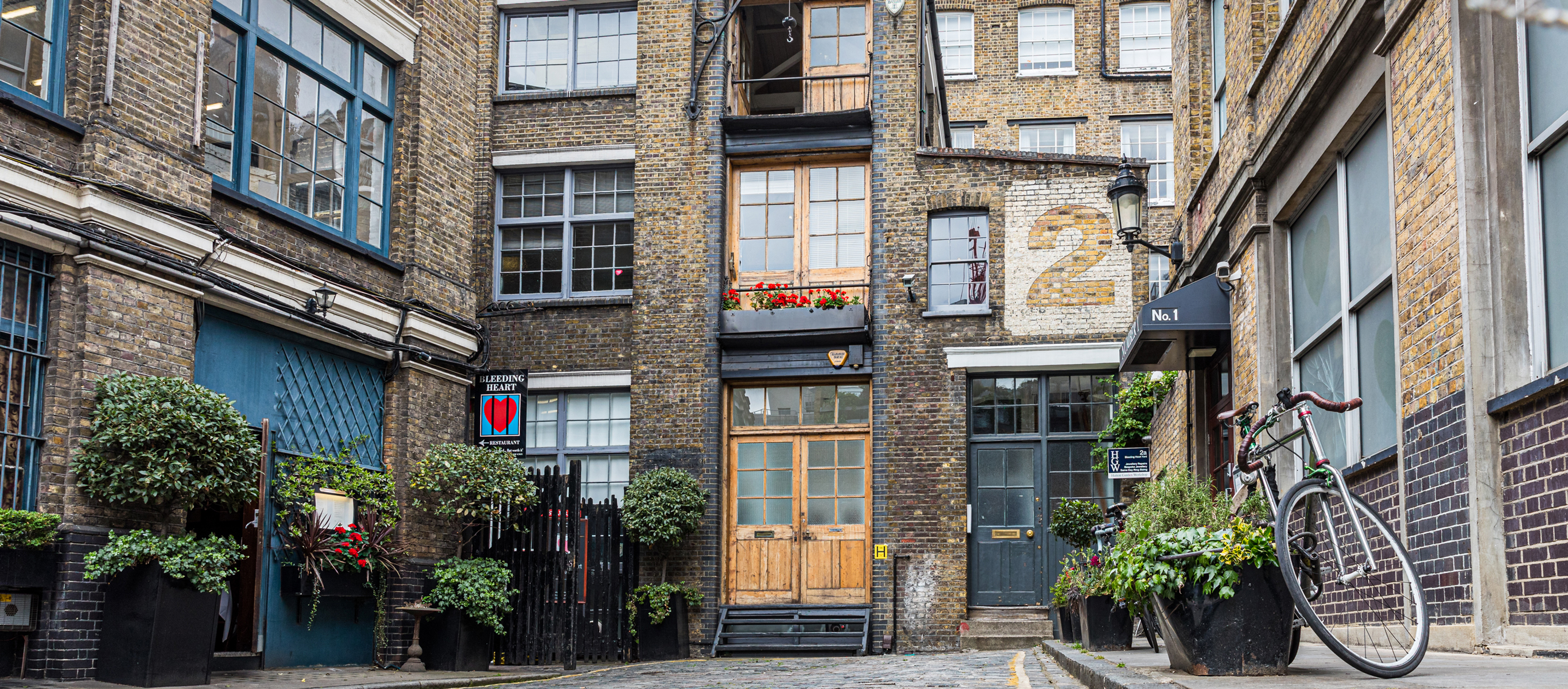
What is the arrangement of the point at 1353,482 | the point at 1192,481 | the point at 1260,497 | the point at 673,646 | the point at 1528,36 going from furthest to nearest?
the point at 673,646
the point at 1192,481
the point at 1353,482
the point at 1260,497
the point at 1528,36

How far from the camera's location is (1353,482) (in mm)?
8094

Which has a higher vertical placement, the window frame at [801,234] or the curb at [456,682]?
the window frame at [801,234]

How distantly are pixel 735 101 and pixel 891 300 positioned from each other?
154 inches

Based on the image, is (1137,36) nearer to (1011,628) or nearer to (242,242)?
(1011,628)

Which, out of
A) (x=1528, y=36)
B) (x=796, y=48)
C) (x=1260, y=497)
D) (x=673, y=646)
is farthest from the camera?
(x=796, y=48)

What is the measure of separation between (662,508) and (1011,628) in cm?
483

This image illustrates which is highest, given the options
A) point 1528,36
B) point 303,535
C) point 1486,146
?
point 1528,36

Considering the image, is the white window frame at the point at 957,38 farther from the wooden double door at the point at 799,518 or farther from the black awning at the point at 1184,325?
the black awning at the point at 1184,325

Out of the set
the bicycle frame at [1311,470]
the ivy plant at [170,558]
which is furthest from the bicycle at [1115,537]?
the ivy plant at [170,558]

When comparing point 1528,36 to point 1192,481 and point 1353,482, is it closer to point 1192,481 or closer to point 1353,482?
point 1353,482

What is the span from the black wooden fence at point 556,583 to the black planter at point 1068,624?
4.94 metres

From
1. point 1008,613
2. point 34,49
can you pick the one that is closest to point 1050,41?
point 1008,613

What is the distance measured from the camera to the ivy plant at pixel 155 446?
9.48m

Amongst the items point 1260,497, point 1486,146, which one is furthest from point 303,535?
point 1486,146
